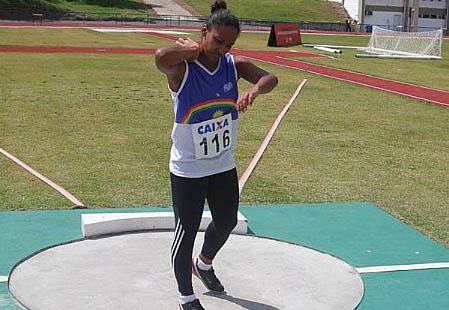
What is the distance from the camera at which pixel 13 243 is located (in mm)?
6047

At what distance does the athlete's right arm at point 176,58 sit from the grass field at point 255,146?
3543 mm

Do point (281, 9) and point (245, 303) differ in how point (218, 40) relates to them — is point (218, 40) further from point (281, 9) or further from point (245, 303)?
point (281, 9)

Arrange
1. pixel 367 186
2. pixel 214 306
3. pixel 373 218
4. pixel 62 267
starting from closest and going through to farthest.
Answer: pixel 214 306 < pixel 62 267 < pixel 373 218 < pixel 367 186

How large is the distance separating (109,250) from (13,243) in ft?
2.82

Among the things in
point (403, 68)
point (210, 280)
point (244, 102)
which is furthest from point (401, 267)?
point (403, 68)

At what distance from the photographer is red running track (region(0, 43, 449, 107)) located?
59.7 feet

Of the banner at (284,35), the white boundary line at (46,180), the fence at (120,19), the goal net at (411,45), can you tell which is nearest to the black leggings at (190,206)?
the white boundary line at (46,180)

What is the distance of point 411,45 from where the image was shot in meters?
36.1

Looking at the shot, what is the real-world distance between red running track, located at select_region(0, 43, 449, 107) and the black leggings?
42.0 ft

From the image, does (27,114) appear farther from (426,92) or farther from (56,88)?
(426,92)

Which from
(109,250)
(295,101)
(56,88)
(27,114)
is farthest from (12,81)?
(109,250)

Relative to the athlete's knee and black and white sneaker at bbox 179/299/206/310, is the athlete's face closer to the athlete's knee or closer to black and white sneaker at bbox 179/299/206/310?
the athlete's knee

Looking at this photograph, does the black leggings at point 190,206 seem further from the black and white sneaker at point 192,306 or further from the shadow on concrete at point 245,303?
the shadow on concrete at point 245,303

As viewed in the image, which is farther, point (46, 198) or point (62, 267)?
point (46, 198)
